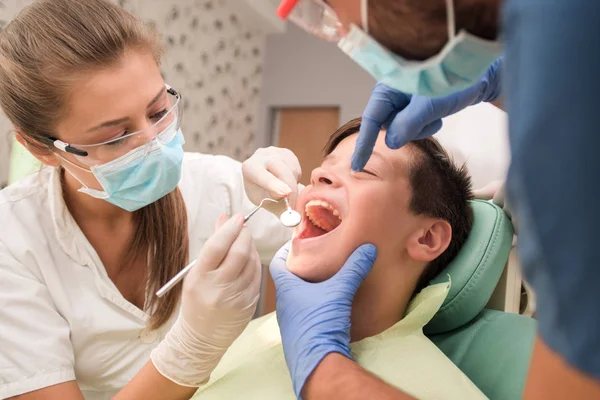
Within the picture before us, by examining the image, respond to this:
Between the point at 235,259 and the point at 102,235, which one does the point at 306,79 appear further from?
the point at 235,259

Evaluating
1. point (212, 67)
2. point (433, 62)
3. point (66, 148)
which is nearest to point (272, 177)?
point (66, 148)

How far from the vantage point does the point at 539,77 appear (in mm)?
432

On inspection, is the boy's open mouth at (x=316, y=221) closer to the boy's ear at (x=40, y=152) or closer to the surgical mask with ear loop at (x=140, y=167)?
the surgical mask with ear loop at (x=140, y=167)

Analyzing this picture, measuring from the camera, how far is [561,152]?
16.9 inches

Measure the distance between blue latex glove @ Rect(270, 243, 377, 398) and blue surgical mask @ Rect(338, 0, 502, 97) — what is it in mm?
590

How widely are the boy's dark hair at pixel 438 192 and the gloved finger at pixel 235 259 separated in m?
0.46

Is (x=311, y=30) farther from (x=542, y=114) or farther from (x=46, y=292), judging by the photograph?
(x=46, y=292)

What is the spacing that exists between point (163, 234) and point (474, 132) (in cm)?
112

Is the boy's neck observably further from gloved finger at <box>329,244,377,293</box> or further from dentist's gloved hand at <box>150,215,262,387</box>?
dentist's gloved hand at <box>150,215,262,387</box>

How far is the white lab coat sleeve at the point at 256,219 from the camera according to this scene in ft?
6.33

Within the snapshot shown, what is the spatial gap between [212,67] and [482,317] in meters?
3.54

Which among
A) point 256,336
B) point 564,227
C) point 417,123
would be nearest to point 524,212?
point 564,227

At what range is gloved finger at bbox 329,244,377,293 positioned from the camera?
1250 mm

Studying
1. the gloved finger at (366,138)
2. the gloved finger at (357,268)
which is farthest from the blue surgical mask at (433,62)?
the gloved finger at (357,268)
